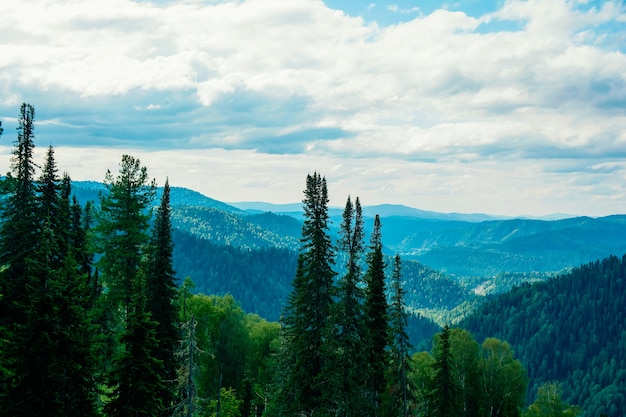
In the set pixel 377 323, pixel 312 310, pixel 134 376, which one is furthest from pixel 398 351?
pixel 134 376

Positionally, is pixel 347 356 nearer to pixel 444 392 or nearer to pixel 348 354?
pixel 348 354

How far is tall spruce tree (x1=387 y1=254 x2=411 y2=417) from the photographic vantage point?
145 ft

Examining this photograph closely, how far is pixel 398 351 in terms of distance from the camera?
45656mm

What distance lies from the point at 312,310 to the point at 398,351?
1269 centimetres

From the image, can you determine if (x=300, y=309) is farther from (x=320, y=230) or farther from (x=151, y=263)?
(x=151, y=263)

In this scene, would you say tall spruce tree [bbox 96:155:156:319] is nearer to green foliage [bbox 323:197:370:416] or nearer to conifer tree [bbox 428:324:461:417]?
green foliage [bbox 323:197:370:416]

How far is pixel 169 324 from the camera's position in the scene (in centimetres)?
3784

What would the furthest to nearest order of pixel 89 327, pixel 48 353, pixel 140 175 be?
1. pixel 140 175
2. pixel 89 327
3. pixel 48 353

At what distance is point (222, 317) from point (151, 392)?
5708cm

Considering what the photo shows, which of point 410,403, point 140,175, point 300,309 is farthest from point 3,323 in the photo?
point 410,403

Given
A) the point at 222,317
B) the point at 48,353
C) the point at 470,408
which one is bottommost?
the point at 470,408

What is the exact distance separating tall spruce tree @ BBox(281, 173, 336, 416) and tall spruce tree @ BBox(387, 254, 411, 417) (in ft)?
28.8

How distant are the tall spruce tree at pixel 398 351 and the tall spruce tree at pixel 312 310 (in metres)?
8.79

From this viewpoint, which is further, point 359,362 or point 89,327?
point 359,362
